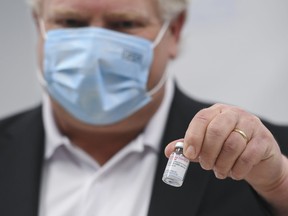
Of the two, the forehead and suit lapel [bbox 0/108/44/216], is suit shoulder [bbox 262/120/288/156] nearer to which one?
the forehead

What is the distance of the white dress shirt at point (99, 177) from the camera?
1.05 m

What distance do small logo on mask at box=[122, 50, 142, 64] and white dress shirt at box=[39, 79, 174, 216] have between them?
0.47ft

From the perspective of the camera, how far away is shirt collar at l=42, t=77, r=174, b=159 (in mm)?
1119

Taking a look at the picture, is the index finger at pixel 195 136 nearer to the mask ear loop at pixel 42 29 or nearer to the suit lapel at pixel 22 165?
the suit lapel at pixel 22 165

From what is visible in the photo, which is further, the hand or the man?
the man

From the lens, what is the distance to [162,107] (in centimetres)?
119

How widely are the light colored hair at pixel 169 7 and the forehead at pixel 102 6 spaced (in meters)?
0.04

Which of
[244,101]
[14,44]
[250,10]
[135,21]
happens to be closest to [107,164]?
[135,21]

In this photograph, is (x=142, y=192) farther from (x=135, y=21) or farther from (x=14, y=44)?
(x=14, y=44)

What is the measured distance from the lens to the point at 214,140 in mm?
680

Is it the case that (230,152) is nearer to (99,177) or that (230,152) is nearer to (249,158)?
(249,158)

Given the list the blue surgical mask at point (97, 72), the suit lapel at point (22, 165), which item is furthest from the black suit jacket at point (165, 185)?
the blue surgical mask at point (97, 72)

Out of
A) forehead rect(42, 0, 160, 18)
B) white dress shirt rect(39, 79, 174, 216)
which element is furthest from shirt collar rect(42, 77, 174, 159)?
forehead rect(42, 0, 160, 18)

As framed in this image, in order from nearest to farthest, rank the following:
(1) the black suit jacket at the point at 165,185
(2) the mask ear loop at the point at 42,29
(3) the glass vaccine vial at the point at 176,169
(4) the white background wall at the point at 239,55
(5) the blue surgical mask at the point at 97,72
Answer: (3) the glass vaccine vial at the point at 176,169
(1) the black suit jacket at the point at 165,185
(5) the blue surgical mask at the point at 97,72
(2) the mask ear loop at the point at 42,29
(4) the white background wall at the point at 239,55
